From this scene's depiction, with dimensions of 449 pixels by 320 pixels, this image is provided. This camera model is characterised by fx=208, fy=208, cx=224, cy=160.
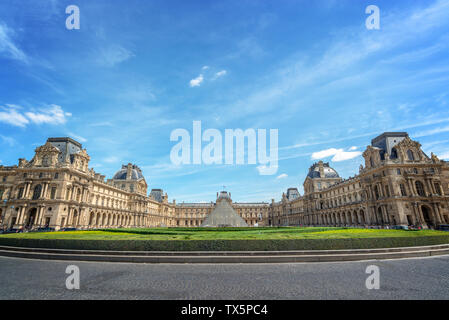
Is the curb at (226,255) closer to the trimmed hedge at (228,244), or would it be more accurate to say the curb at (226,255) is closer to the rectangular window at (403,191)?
the trimmed hedge at (228,244)

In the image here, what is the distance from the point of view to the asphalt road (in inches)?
246

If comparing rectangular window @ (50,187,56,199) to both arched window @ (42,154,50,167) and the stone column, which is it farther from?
the stone column

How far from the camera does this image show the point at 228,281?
303 inches

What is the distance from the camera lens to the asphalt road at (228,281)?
625 centimetres

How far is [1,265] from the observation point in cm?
1045

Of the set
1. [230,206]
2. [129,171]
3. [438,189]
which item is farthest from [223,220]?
[129,171]

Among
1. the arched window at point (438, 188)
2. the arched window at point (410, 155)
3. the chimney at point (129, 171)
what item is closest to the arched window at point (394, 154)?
the arched window at point (410, 155)

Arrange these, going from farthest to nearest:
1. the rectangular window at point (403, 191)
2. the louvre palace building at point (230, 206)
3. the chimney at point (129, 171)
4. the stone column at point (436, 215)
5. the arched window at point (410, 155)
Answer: the chimney at point (129, 171) < the arched window at point (410, 155) < the rectangular window at point (403, 191) < the louvre palace building at point (230, 206) < the stone column at point (436, 215)

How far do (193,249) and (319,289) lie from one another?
7137 millimetres

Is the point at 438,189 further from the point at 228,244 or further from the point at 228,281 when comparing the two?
the point at 228,281

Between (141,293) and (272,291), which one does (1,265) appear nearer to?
(141,293)

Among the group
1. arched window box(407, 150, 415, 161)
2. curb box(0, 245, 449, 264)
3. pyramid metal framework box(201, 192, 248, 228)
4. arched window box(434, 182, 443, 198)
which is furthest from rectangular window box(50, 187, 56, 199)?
arched window box(434, 182, 443, 198)
